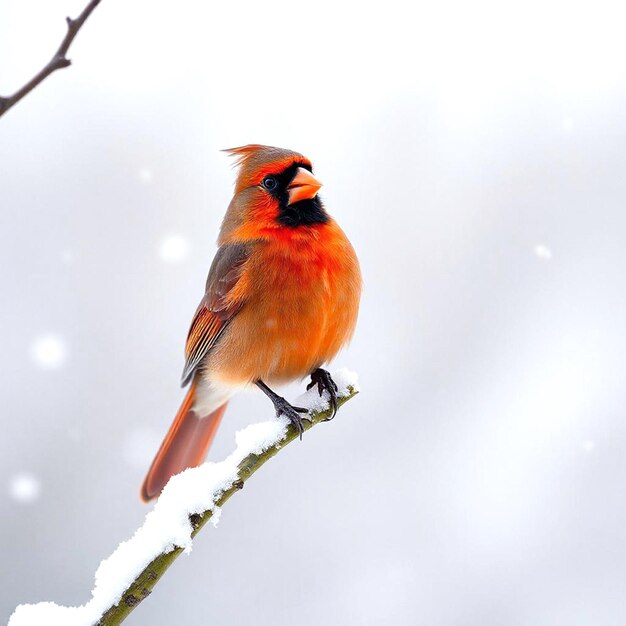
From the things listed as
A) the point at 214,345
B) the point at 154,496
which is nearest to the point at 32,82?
the point at 214,345

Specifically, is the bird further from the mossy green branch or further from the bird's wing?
the mossy green branch

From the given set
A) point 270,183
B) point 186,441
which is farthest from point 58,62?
point 186,441

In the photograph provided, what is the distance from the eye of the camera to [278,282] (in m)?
2.27

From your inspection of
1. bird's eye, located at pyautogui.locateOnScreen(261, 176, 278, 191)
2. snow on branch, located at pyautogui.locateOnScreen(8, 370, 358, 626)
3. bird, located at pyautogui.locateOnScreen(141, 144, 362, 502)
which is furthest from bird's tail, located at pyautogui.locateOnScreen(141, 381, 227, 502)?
snow on branch, located at pyautogui.locateOnScreen(8, 370, 358, 626)

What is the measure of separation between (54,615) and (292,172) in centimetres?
142

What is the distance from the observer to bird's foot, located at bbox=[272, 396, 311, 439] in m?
1.80

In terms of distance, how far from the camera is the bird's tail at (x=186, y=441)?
2705mm

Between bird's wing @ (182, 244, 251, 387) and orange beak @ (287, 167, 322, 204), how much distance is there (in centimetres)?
21

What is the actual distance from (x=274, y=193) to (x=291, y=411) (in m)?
0.63

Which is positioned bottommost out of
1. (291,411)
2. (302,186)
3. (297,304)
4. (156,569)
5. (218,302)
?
(156,569)

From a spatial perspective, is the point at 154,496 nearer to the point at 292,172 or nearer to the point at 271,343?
the point at 271,343

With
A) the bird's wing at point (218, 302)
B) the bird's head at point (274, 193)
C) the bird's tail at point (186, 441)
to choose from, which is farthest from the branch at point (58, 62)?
the bird's tail at point (186, 441)

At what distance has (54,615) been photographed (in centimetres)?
114

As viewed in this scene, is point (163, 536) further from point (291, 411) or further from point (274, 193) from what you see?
point (274, 193)
